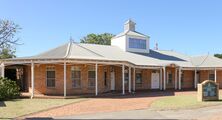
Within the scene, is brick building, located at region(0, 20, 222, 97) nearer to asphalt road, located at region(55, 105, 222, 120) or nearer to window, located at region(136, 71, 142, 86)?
window, located at region(136, 71, 142, 86)

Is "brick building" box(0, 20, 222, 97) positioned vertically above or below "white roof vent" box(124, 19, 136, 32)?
below

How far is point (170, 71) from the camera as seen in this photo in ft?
113

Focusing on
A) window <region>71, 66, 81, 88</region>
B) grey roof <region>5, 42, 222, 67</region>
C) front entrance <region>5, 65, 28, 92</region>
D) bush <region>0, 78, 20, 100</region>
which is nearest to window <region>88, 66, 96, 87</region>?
window <region>71, 66, 81, 88</region>

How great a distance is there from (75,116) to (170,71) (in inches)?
884

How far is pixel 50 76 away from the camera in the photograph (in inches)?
982

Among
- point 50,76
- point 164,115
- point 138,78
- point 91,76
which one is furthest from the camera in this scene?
point 138,78

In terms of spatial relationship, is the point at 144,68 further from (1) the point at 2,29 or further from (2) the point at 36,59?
(1) the point at 2,29

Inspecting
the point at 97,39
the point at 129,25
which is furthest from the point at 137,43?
the point at 97,39

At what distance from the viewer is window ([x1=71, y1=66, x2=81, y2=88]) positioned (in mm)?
24870

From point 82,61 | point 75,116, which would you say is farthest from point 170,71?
point 75,116

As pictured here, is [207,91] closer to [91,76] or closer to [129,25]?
[91,76]

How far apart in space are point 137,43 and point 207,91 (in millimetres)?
16685

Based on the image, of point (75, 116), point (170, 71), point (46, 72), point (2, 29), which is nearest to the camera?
point (75, 116)

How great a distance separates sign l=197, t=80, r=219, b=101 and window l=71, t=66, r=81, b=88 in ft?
32.4
